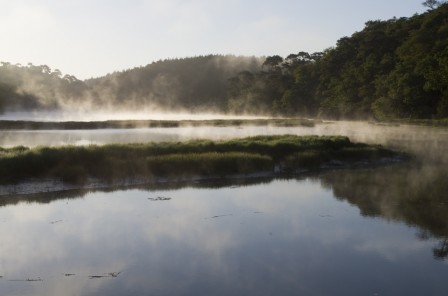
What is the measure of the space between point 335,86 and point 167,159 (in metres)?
77.8

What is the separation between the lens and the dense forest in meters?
74.9

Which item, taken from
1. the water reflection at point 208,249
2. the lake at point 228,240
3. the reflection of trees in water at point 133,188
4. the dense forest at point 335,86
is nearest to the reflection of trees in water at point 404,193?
the lake at point 228,240

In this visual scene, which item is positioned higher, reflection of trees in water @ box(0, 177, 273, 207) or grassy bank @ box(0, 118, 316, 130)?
grassy bank @ box(0, 118, 316, 130)

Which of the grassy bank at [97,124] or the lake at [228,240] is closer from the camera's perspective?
the lake at [228,240]

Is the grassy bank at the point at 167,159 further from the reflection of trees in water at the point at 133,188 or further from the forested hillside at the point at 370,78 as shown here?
the forested hillside at the point at 370,78

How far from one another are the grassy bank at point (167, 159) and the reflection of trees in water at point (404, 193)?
3408 millimetres

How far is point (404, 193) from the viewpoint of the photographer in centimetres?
2281

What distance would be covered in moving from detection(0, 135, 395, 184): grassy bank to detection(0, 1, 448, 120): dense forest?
43.5 meters

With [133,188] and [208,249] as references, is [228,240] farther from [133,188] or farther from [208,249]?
[133,188]

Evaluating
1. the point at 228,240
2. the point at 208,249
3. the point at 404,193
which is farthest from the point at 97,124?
the point at 208,249

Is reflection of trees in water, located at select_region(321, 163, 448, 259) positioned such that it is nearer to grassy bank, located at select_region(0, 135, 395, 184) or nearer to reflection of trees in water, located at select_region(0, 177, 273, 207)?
grassy bank, located at select_region(0, 135, 395, 184)

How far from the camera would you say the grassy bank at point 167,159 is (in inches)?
960

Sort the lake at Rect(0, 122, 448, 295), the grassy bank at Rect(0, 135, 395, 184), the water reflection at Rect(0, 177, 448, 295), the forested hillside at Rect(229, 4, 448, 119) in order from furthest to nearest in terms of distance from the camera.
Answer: the forested hillside at Rect(229, 4, 448, 119)
the grassy bank at Rect(0, 135, 395, 184)
the lake at Rect(0, 122, 448, 295)
the water reflection at Rect(0, 177, 448, 295)

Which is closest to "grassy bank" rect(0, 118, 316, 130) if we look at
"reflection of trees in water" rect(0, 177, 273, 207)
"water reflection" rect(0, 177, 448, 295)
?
"reflection of trees in water" rect(0, 177, 273, 207)
